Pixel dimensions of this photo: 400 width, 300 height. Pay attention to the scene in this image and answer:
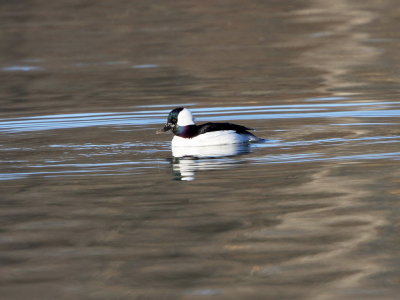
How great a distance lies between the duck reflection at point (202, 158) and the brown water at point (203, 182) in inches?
2.0

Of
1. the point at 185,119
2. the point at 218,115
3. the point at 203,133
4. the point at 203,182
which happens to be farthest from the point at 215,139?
the point at 218,115

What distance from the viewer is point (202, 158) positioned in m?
12.4

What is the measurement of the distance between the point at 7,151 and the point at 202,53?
14814 mm

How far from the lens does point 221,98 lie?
61.0 feet

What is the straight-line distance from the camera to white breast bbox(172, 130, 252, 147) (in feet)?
42.0

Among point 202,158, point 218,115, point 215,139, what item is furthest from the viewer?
point 218,115

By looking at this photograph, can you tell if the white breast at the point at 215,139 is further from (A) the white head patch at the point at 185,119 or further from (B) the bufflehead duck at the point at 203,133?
(A) the white head patch at the point at 185,119

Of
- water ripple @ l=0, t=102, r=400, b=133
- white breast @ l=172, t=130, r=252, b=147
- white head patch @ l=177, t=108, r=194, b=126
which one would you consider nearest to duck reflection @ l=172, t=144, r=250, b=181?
white breast @ l=172, t=130, r=252, b=147

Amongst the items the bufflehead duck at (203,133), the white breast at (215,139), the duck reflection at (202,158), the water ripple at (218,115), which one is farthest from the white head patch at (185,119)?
the water ripple at (218,115)

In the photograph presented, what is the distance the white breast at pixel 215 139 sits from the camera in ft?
42.0

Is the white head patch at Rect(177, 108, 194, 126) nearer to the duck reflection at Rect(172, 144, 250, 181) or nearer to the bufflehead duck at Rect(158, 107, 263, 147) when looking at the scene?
the bufflehead duck at Rect(158, 107, 263, 147)

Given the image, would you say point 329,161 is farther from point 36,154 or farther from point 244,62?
point 244,62

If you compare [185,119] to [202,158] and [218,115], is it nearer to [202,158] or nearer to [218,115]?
[202,158]

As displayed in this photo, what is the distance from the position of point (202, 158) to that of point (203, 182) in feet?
5.68
